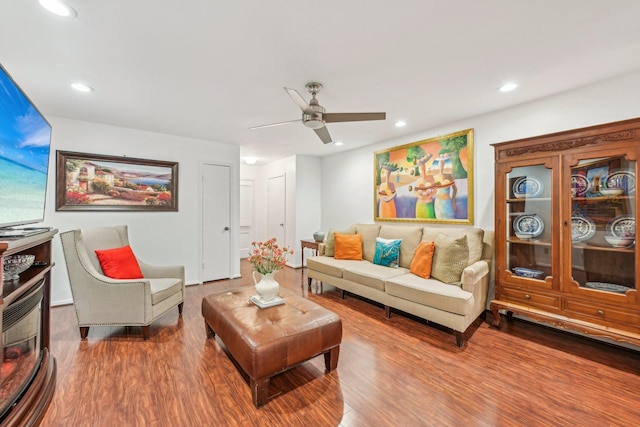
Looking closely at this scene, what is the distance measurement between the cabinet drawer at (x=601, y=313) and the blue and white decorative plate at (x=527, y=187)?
1.00 m

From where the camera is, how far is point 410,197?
4.02m

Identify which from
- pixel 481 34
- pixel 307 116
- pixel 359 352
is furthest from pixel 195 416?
pixel 481 34

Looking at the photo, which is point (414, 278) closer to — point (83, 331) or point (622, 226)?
point (622, 226)

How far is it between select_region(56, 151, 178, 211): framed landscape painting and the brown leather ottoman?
237 centimetres

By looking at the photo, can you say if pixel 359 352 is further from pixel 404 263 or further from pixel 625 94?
pixel 625 94

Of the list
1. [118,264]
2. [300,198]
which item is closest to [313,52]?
[118,264]

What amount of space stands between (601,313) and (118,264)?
439 centimetres

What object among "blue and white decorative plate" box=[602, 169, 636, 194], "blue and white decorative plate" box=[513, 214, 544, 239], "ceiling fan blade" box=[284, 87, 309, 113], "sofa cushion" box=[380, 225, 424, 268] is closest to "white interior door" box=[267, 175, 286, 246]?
"sofa cushion" box=[380, 225, 424, 268]

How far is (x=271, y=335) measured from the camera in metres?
1.79

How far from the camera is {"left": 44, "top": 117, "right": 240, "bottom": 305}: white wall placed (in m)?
3.40

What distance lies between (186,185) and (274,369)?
3.42 m

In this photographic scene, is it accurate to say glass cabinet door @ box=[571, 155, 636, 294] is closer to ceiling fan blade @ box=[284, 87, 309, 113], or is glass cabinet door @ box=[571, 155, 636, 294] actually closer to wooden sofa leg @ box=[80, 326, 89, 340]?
ceiling fan blade @ box=[284, 87, 309, 113]

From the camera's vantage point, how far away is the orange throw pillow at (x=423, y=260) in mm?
3059

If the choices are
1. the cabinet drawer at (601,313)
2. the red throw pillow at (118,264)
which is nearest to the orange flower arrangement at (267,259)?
the red throw pillow at (118,264)
